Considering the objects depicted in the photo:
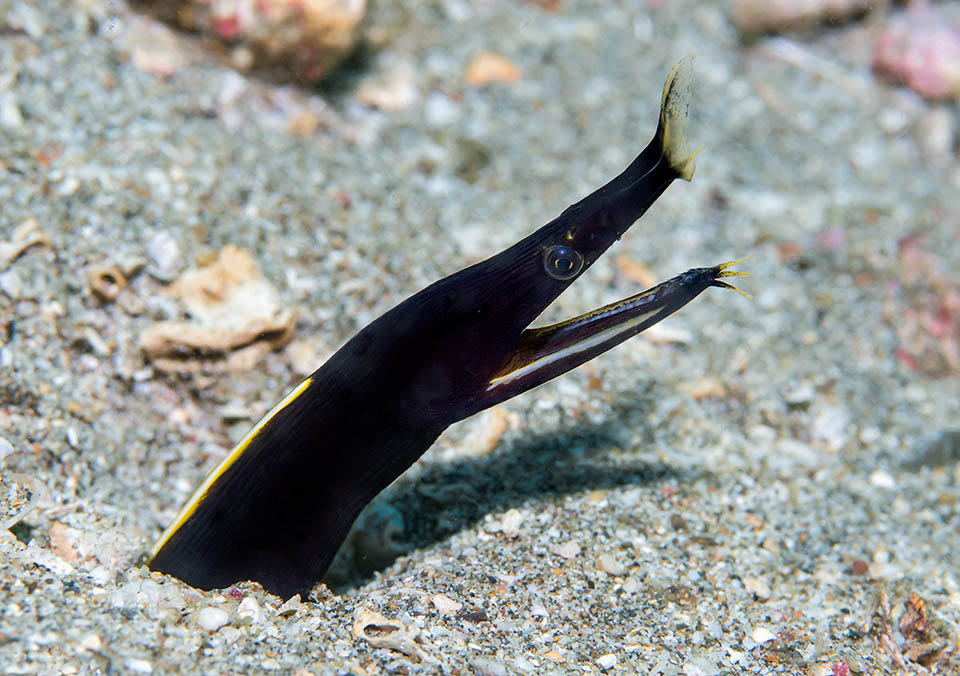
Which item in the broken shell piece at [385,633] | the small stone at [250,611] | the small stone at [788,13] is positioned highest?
the small stone at [788,13]

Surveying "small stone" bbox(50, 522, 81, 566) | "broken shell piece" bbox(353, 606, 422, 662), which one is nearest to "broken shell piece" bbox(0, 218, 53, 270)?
"small stone" bbox(50, 522, 81, 566)

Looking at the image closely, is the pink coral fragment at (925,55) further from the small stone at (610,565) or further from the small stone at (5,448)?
the small stone at (5,448)

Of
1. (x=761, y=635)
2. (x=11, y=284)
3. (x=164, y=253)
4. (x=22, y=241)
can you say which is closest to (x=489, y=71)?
(x=164, y=253)

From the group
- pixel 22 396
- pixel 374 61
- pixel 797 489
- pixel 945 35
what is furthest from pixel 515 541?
pixel 945 35

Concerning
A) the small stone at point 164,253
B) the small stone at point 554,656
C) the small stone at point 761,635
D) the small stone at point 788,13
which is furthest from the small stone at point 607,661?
the small stone at point 788,13

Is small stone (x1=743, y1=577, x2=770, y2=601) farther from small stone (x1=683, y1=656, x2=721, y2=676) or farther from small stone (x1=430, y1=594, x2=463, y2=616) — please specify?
small stone (x1=430, y1=594, x2=463, y2=616)

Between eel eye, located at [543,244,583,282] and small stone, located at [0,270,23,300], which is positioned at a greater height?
small stone, located at [0,270,23,300]

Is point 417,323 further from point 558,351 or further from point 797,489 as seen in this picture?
point 797,489
